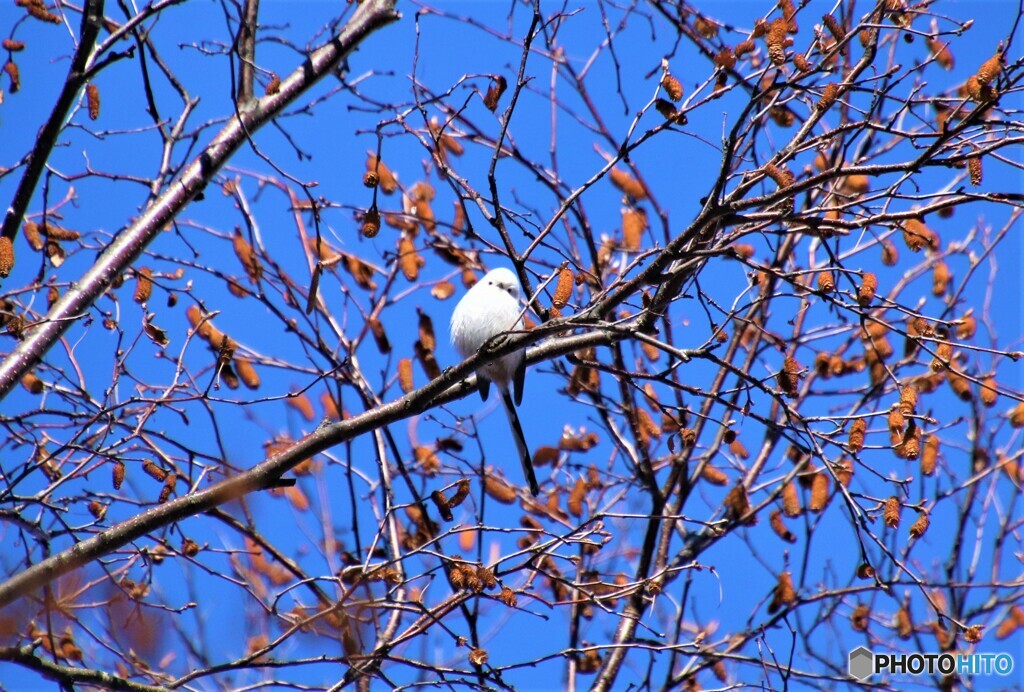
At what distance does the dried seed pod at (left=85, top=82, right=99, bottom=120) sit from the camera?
3324 mm

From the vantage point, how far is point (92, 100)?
3332mm

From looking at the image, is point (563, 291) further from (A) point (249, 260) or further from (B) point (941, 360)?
(A) point (249, 260)

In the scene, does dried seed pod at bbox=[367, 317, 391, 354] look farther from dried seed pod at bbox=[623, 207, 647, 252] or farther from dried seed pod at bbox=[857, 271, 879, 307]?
dried seed pod at bbox=[857, 271, 879, 307]

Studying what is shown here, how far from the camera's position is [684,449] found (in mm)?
4625

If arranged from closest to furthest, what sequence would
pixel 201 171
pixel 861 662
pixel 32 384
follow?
pixel 201 171 → pixel 32 384 → pixel 861 662

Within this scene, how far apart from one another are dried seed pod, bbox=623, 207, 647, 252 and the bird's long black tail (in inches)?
40.3

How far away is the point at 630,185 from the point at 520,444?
1479mm

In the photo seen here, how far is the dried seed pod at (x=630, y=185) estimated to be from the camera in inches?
187

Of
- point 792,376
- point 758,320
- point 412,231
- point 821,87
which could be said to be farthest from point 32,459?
point 758,320

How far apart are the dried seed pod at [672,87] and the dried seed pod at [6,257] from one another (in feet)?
6.98

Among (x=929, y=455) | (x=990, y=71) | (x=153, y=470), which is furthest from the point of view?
(x=929, y=455)

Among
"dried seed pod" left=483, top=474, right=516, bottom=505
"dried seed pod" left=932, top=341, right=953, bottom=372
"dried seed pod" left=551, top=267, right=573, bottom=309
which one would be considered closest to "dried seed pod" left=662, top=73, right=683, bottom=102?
"dried seed pod" left=551, top=267, right=573, bottom=309

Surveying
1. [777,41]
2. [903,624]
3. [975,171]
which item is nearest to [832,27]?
[777,41]

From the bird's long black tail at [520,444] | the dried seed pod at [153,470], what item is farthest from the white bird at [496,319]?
the dried seed pod at [153,470]
